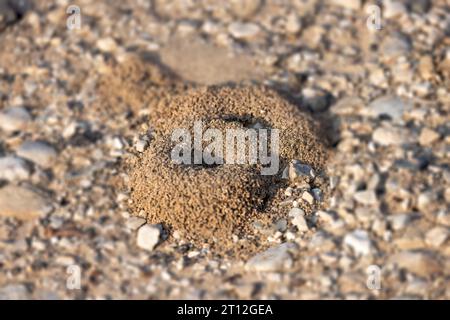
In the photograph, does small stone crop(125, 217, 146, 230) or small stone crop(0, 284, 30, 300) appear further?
small stone crop(125, 217, 146, 230)

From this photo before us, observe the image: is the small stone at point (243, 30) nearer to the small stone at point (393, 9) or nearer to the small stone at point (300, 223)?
the small stone at point (393, 9)

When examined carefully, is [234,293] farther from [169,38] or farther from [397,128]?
[169,38]

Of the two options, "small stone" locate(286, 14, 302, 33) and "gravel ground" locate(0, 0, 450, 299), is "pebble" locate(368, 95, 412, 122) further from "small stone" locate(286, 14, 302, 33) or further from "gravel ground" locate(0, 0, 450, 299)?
"small stone" locate(286, 14, 302, 33)

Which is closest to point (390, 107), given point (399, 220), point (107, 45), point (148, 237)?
point (399, 220)

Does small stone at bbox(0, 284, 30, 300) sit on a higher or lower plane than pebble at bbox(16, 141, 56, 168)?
Result: lower

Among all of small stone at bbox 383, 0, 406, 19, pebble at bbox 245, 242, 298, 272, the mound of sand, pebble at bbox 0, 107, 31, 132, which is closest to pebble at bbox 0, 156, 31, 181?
pebble at bbox 0, 107, 31, 132

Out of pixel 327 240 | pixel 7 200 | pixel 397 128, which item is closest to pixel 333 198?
pixel 327 240
